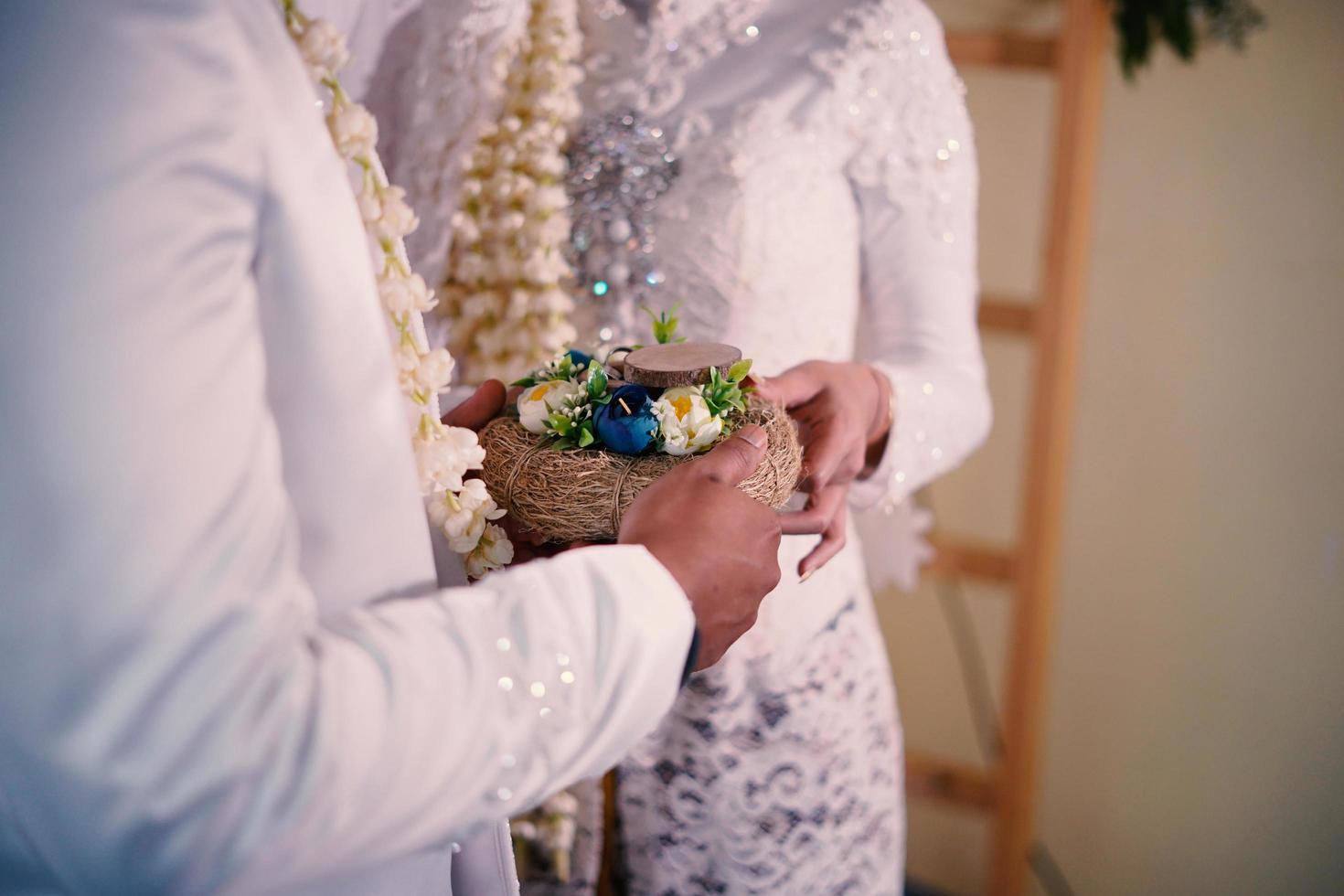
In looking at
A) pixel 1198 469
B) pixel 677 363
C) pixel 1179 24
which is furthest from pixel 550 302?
pixel 1198 469

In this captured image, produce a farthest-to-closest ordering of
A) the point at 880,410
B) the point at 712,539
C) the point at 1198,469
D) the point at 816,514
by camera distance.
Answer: the point at 1198,469
the point at 880,410
the point at 816,514
the point at 712,539

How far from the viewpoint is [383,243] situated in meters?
0.53

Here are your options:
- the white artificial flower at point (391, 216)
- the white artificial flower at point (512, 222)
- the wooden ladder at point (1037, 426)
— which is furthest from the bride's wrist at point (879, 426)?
the wooden ladder at point (1037, 426)

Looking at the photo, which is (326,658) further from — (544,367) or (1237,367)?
(1237,367)

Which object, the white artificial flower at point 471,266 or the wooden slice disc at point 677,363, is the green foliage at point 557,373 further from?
the white artificial flower at point 471,266

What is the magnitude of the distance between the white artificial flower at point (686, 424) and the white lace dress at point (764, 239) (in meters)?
0.31

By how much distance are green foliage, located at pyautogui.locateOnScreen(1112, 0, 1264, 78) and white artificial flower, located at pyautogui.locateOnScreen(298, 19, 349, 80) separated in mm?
1034

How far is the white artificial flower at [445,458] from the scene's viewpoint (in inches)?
20.7

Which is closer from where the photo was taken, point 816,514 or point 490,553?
point 490,553

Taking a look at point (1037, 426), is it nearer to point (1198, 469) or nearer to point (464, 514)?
point (1198, 469)

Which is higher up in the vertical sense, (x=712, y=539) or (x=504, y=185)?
Result: (x=504, y=185)

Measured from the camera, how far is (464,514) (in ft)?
1.80

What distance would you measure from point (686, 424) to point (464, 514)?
0.13 meters

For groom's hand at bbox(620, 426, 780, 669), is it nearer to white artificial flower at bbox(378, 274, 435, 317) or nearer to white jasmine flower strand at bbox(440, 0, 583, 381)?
white artificial flower at bbox(378, 274, 435, 317)
